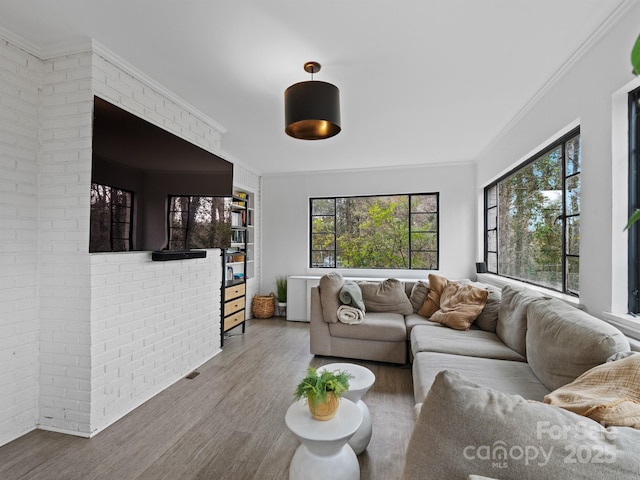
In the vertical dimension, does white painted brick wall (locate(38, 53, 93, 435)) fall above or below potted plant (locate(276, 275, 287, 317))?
above

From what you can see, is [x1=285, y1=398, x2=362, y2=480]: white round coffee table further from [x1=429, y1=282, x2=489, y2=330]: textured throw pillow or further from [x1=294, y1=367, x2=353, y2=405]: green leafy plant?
[x1=429, y1=282, x2=489, y2=330]: textured throw pillow

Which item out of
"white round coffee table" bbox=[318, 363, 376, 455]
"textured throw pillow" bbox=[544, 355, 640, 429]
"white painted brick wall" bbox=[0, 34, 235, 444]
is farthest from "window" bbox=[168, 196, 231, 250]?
"textured throw pillow" bbox=[544, 355, 640, 429]

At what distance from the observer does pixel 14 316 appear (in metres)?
1.92

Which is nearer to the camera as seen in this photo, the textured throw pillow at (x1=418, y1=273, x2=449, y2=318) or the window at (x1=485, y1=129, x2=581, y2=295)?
the window at (x1=485, y1=129, x2=581, y2=295)

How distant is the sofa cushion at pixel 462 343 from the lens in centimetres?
226

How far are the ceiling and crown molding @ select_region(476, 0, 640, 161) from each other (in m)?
0.02

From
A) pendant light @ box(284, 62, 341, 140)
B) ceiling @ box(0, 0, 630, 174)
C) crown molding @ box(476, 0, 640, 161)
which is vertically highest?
ceiling @ box(0, 0, 630, 174)

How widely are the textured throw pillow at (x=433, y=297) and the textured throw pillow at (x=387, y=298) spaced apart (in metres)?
0.20

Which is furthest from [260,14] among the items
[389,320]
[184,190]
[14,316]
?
[389,320]

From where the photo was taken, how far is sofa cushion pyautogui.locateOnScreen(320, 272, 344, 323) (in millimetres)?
3277

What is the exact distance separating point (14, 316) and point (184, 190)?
1429 millimetres

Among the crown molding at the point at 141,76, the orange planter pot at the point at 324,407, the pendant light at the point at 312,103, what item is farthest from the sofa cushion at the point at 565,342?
the crown molding at the point at 141,76

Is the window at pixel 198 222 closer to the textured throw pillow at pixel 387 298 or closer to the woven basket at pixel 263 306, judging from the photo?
the textured throw pillow at pixel 387 298

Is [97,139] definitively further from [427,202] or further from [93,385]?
[427,202]
